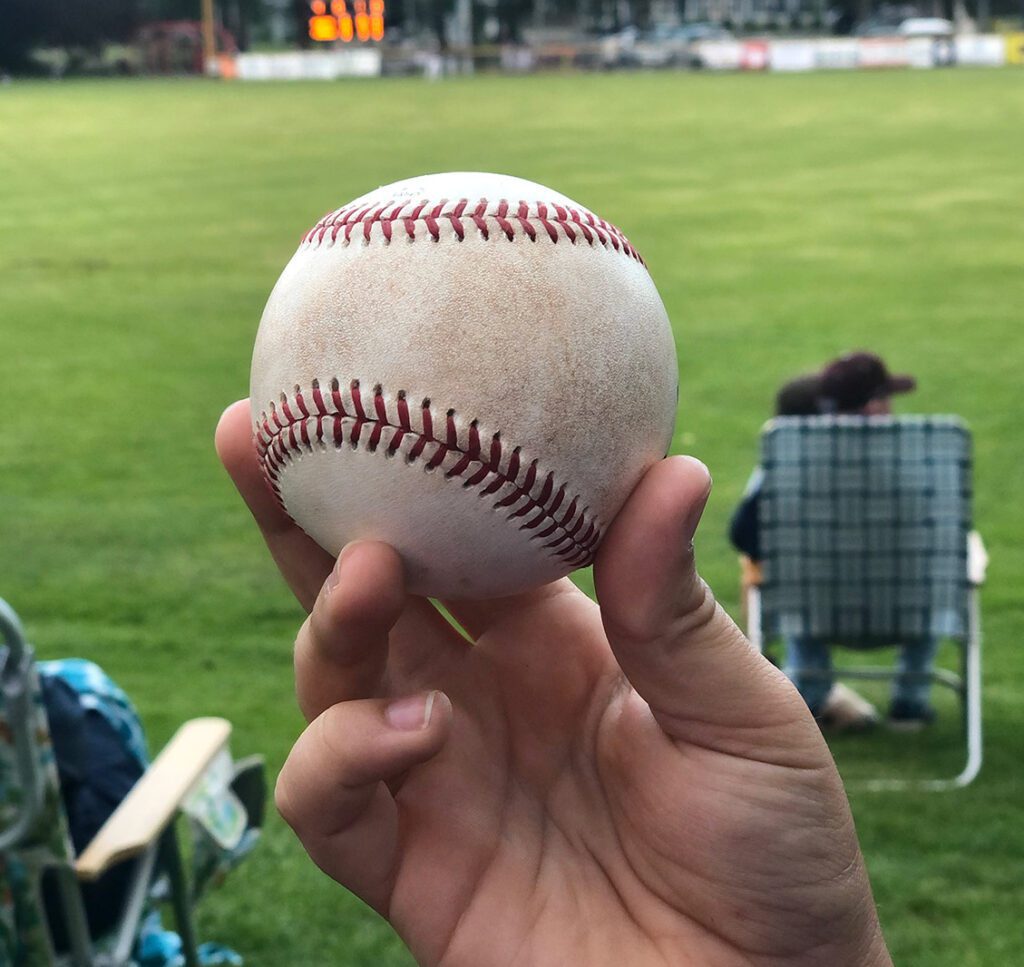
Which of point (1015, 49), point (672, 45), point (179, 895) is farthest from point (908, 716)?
point (672, 45)

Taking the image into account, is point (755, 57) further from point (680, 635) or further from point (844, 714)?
point (680, 635)

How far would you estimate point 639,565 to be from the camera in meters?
1.50

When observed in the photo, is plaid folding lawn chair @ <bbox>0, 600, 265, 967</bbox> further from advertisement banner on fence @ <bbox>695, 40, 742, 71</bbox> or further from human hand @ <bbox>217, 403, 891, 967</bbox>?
advertisement banner on fence @ <bbox>695, 40, 742, 71</bbox>

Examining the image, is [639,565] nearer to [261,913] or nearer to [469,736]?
[469,736]

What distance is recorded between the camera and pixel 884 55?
153 feet

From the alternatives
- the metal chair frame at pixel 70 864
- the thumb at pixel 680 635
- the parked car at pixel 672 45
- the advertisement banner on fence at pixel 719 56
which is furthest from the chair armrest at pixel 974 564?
the parked car at pixel 672 45

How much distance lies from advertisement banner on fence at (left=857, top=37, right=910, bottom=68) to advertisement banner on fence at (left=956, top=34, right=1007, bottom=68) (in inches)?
76.8

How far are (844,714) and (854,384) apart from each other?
115cm

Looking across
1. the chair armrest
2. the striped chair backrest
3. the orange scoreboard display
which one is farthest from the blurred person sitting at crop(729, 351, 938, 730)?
the orange scoreboard display

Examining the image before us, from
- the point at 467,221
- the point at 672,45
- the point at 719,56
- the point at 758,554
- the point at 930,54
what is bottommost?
the point at 758,554

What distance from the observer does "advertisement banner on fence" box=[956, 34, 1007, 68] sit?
152ft

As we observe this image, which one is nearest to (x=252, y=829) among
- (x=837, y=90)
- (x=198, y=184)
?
(x=198, y=184)

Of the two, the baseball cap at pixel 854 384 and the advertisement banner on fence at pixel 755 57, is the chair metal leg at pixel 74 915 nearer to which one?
the baseball cap at pixel 854 384

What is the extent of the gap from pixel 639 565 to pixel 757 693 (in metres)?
0.21
